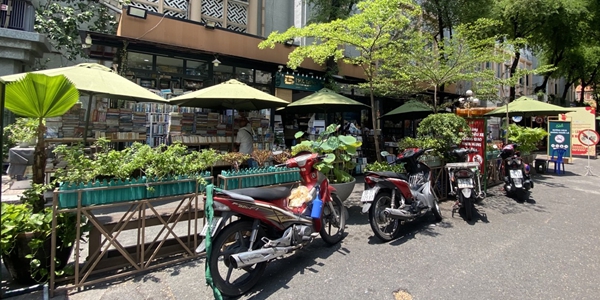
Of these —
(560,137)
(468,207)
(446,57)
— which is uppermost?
(446,57)

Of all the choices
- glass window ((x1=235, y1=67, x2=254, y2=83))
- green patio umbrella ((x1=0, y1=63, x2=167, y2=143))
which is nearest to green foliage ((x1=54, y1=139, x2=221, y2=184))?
green patio umbrella ((x1=0, y1=63, x2=167, y2=143))

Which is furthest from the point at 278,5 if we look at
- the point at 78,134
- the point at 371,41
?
the point at 78,134

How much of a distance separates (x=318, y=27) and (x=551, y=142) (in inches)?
458

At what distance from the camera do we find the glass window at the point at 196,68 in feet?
30.6

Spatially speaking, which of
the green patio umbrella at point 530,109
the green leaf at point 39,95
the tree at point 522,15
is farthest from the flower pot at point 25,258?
the tree at point 522,15

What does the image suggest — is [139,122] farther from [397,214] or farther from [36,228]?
[397,214]

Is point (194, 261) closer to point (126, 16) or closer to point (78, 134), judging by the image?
point (78, 134)

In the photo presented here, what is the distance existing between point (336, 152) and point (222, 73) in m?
6.09

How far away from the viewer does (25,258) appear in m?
3.04

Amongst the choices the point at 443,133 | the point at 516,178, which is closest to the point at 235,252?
the point at 443,133

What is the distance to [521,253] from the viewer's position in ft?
13.2

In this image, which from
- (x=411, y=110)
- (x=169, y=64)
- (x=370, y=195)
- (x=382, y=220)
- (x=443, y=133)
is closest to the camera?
(x=370, y=195)

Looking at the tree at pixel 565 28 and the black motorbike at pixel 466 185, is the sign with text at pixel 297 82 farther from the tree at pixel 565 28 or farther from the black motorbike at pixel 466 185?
the tree at pixel 565 28

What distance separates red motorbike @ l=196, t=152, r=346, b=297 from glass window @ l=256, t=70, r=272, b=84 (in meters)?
7.40
